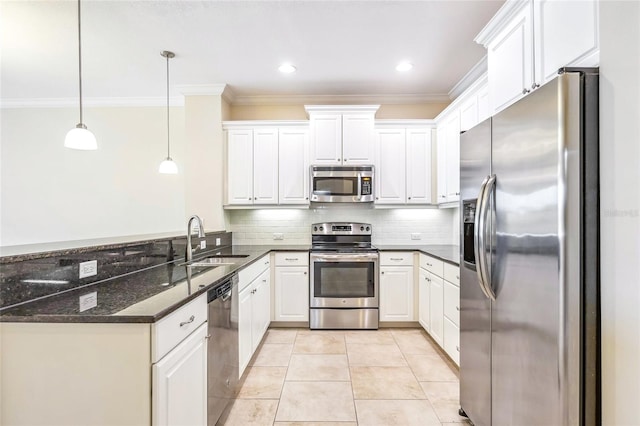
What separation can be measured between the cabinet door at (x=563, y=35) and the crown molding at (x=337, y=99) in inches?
97.8

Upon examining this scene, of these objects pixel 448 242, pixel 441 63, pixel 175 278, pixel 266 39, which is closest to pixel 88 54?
pixel 266 39

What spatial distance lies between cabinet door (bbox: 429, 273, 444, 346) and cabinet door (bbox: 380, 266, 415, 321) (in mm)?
389

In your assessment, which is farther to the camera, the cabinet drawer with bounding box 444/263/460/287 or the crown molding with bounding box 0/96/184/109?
the crown molding with bounding box 0/96/184/109

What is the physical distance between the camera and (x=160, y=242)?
2.43 metres

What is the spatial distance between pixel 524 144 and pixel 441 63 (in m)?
2.22

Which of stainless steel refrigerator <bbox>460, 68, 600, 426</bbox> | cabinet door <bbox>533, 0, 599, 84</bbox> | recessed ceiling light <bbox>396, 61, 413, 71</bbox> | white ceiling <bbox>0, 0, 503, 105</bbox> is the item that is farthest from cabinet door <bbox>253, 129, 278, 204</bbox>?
cabinet door <bbox>533, 0, 599, 84</bbox>

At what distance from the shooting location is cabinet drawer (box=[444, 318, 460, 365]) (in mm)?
2660

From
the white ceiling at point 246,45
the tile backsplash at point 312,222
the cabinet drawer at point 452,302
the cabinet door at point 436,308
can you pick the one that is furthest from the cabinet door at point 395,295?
the white ceiling at point 246,45

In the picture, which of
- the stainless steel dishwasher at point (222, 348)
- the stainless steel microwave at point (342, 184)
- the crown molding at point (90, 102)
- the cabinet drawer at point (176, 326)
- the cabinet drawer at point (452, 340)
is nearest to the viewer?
the cabinet drawer at point (176, 326)

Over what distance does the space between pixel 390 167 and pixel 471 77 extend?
127cm

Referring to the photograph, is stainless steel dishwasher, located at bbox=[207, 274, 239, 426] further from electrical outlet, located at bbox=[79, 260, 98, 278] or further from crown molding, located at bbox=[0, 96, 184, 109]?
crown molding, located at bbox=[0, 96, 184, 109]

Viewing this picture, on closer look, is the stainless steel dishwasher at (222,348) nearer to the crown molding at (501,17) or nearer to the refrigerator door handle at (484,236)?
the refrigerator door handle at (484,236)

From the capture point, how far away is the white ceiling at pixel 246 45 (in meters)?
2.39

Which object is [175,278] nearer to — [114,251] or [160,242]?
[114,251]
